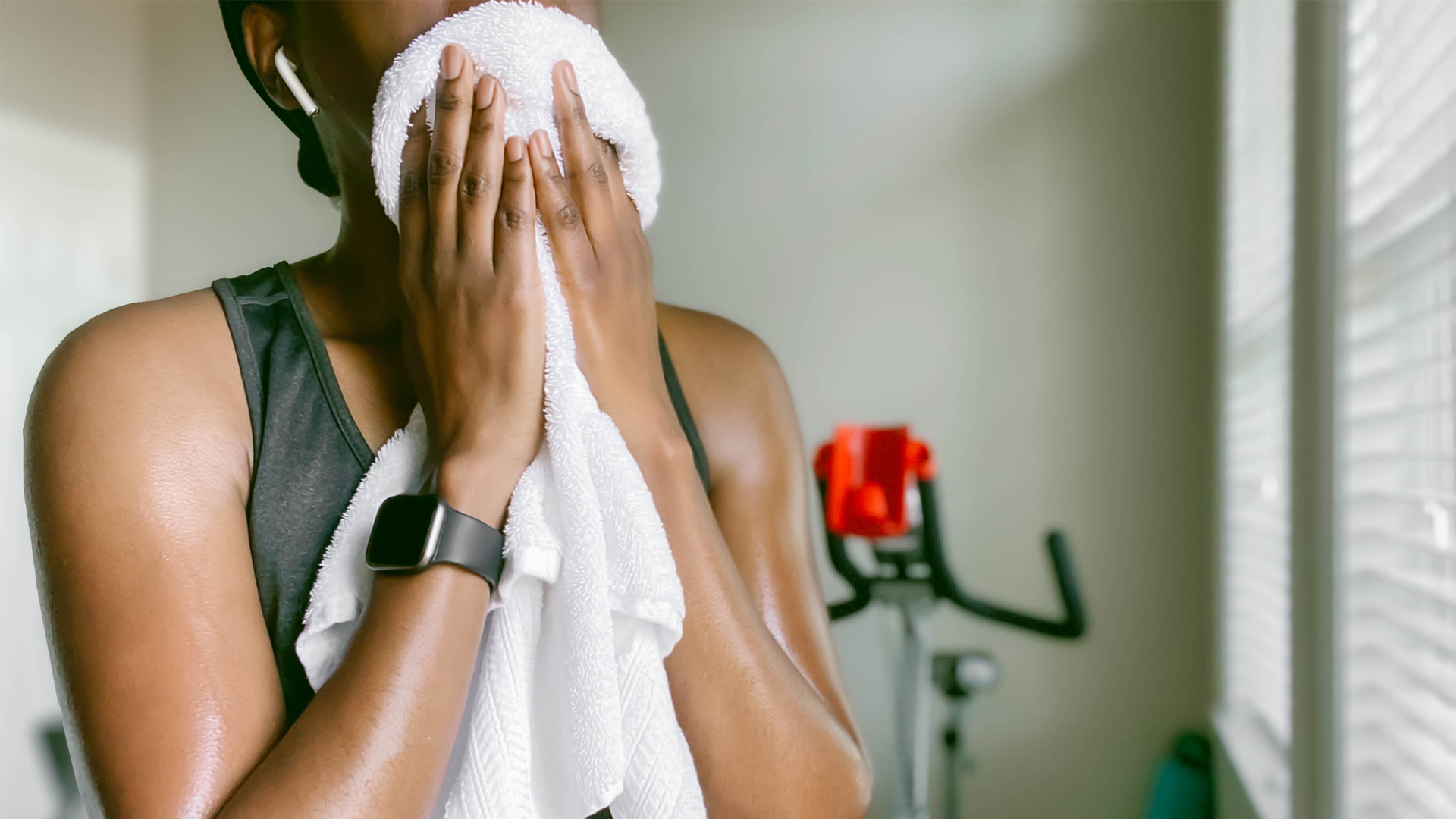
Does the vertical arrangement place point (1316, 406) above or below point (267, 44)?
below

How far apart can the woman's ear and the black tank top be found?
0.37ft

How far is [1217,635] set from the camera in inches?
70.2

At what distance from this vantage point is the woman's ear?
1.86 feet

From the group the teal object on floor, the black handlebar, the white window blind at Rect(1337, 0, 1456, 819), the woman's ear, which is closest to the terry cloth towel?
the woman's ear

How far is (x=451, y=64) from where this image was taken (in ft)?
1.62

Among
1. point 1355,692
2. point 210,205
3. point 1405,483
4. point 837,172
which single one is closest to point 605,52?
point 1405,483

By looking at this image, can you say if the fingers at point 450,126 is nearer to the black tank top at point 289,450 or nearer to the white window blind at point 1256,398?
the black tank top at point 289,450

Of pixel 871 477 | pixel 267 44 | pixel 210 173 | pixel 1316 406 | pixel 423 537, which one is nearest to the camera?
pixel 423 537

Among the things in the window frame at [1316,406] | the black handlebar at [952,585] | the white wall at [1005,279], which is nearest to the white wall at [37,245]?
the white wall at [1005,279]

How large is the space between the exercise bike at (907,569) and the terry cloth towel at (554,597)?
31.6 inches

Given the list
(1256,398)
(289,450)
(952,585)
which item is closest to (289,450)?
(289,450)

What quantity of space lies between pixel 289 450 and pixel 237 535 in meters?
0.06

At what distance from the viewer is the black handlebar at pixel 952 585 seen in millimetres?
1422

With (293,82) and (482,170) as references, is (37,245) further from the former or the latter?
(482,170)
